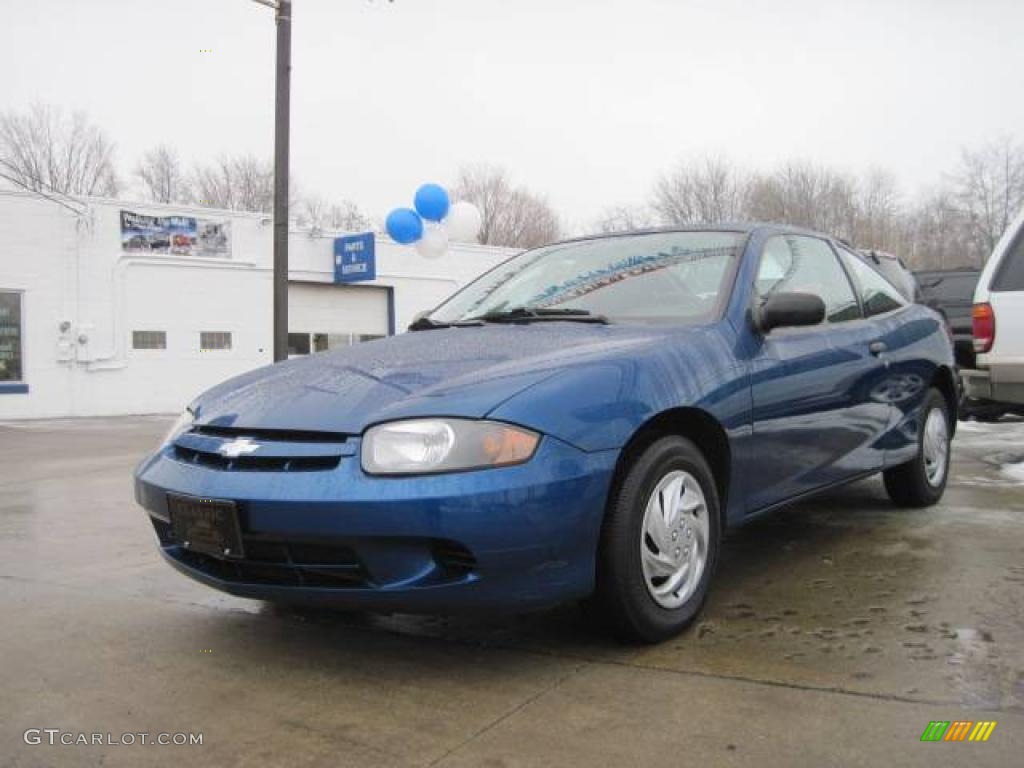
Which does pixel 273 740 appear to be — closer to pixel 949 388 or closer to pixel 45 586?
pixel 45 586

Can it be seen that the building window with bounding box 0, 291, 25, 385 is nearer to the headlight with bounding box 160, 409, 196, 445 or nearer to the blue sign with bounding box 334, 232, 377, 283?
the blue sign with bounding box 334, 232, 377, 283

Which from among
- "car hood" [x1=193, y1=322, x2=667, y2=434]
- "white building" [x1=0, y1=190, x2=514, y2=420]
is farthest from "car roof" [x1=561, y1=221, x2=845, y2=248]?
"white building" [x1=0, y1=190, x2=514, y2=420]

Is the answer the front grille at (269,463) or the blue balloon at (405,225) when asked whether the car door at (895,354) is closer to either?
the front grille at (269,463)

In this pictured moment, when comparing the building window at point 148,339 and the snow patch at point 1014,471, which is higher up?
the building window at point 148,339

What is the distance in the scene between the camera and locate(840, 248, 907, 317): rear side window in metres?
4.71

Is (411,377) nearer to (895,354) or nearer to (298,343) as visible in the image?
(895,354)

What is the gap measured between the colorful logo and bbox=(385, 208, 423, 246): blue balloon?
16.0 metres

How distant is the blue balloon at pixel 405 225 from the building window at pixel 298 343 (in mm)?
4731

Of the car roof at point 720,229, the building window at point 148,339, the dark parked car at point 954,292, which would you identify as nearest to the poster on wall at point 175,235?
the building window at point 148,339

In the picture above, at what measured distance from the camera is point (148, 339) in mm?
19344

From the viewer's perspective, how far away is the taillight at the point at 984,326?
613 cm

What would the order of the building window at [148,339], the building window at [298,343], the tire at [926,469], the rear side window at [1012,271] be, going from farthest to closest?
the building window at [298,343] → the building window at [148,339] → the rear side window at [1012,271] → the tire at [926,469]

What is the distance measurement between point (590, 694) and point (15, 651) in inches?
81.0

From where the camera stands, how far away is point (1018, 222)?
6.50 meters
